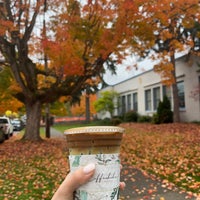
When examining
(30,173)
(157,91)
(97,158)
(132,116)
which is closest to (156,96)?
(157,91)

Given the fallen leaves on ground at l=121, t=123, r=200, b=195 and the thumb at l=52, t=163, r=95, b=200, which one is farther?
the fallen leaves on ground at l=121, t=123, r=200, b=195

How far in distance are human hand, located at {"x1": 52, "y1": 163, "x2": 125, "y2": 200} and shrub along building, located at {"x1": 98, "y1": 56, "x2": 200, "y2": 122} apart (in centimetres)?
1920

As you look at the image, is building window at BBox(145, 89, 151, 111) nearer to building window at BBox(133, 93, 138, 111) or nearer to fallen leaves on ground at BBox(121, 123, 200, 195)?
building window at BBox(133, 93, 138, 111)

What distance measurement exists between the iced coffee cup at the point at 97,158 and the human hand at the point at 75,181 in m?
0.03

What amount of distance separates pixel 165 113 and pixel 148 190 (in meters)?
18.4

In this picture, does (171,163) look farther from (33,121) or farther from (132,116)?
(132,116)

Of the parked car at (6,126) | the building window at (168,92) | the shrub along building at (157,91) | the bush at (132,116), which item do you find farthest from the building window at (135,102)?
the parked car at (6,126)

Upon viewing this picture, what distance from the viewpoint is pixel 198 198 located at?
5.30 m

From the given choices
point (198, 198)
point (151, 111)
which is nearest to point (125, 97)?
point (151, 111)

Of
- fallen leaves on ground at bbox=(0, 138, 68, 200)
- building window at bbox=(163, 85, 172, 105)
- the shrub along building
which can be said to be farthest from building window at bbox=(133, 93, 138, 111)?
fallen leaves on ground at bbox=(0, 138, 68, 200)

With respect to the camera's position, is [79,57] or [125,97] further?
[125,97]

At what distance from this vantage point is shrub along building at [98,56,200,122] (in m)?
22.5

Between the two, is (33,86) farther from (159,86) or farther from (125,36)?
(159,86)

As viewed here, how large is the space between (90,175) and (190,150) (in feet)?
31.4
